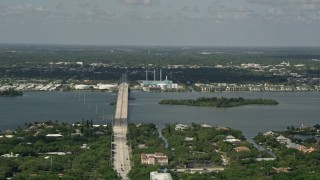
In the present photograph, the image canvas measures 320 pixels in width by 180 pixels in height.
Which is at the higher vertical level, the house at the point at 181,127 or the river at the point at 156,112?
the house at the point at 181,127

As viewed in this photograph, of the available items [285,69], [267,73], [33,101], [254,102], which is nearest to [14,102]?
[33,101]

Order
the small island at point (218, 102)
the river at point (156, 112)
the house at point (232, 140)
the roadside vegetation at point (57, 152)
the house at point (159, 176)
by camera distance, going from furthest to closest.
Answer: the small island at point (218, 102)
the river at point (156, 112)
the house at point (232, 140)
the roadside vegetation at point (57, 152)
the house at point (159, 176)

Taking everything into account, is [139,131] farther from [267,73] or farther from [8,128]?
[267,73]

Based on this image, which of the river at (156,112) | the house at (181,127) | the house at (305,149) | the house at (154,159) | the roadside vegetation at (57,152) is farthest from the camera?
the river at (156,112)

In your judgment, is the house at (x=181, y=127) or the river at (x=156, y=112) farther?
the river at (x=156, y=112)

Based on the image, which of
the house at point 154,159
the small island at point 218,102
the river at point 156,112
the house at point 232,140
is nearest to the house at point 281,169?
the house at point 154,159

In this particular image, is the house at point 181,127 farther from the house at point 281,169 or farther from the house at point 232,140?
the house at point 281,169
